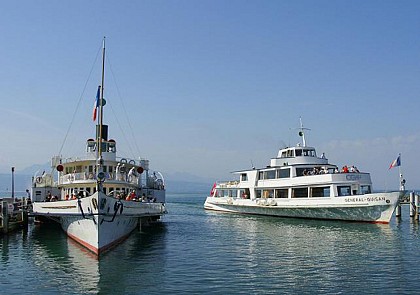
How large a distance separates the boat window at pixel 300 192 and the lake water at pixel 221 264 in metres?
12.2

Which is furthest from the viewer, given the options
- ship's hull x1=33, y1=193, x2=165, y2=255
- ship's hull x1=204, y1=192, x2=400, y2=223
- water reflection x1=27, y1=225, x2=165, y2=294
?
ship's hull x1=204, y1=192, x2=400, y2=223

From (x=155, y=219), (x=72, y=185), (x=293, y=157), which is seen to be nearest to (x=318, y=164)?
(x=293, y=157)

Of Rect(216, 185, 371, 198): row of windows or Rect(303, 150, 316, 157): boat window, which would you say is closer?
Rect(216, 185, 371, 198): row of windows

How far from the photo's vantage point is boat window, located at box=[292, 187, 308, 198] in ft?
156

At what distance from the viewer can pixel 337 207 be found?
4238 centimetres

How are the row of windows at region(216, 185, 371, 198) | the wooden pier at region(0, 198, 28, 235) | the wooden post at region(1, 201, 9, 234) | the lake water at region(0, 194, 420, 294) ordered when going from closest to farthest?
1. the lake water at region(0, 194, 420, 294)
2. the wooden post at region(1, 201, 9, 234)
3. the wooden pier at region(0, 198, 28, 235)
4. the row of windows at region(216, 185, 371, 198)

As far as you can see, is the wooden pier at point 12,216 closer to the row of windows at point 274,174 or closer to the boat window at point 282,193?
the row of windows at point 274,174

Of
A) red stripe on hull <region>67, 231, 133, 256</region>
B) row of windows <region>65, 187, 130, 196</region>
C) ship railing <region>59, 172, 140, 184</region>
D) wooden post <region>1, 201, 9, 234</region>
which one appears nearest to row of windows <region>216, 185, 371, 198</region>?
ship railing <region>59, 172, 140, 184</region>

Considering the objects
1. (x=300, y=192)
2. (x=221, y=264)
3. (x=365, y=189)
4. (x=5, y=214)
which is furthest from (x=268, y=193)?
(x=221, y=264)

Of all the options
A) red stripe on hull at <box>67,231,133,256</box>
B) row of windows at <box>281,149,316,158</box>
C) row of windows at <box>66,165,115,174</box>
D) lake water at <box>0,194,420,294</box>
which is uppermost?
row of windows at <box>281,149,316,158</box>

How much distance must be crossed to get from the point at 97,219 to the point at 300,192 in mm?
28847

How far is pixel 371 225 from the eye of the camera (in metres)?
39.7

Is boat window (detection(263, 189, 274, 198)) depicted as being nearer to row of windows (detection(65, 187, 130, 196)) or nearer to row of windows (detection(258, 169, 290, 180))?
row of windows (detection(258, 169, 290, 180))

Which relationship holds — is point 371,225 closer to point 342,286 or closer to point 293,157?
point 293,157
